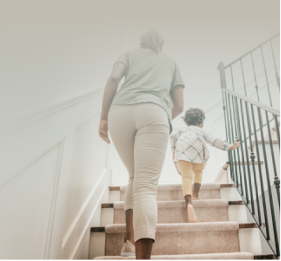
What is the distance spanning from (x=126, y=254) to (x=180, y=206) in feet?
1.98

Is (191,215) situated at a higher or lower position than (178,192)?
lower

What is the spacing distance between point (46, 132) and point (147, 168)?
1.43 feet

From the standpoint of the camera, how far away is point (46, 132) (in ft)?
3.57

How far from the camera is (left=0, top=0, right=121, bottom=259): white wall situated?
2.84 feet

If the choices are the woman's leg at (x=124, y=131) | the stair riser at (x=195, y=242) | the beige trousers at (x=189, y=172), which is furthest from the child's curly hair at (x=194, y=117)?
the woman's leg at (x=124, y=131)

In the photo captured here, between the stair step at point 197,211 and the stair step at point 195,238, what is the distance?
25 cm

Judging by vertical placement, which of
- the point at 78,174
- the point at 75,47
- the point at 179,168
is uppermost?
the point at 75,47

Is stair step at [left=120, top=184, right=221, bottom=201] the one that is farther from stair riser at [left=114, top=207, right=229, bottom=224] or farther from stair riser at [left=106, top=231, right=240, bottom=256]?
stair riser at [left=106, top=231, right=240, bottom=256]

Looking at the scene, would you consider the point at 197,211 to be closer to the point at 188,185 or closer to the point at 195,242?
the point at 188,185

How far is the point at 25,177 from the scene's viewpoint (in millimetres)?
931

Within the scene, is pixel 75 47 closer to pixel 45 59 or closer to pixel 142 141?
pixel 45 59

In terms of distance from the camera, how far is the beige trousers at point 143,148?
1021 mm

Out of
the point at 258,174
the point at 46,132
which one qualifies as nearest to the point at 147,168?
the point at 46,132

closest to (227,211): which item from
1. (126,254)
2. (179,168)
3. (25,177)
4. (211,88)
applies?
(179,168)
